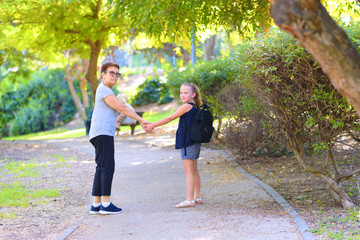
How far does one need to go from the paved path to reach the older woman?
264 millimetres

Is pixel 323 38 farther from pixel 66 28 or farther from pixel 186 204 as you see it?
pixel 66 28

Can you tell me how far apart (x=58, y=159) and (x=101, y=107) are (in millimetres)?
6598

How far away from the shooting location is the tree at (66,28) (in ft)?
44.7

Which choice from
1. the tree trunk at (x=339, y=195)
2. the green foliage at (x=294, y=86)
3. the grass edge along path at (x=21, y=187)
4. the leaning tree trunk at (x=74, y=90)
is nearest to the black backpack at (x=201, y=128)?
the green foliage at (x=294, y=86)

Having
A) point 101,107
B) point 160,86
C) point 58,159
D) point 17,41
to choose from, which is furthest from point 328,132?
point 160,86

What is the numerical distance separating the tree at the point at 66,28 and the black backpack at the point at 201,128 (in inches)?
298

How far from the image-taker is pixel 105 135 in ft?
19.6

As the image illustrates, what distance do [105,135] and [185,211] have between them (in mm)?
1453

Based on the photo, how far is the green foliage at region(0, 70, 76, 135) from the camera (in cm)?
2762

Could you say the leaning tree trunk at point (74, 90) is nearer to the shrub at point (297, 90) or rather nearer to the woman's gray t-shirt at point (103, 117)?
the woman's gray t-shirt at point (103, 117)

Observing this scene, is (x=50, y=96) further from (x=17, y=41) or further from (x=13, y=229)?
(x=13, y=229)

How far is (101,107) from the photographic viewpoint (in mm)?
6059

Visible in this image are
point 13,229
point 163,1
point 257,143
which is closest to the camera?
point 13,229

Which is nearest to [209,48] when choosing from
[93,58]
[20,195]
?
[93,58]
